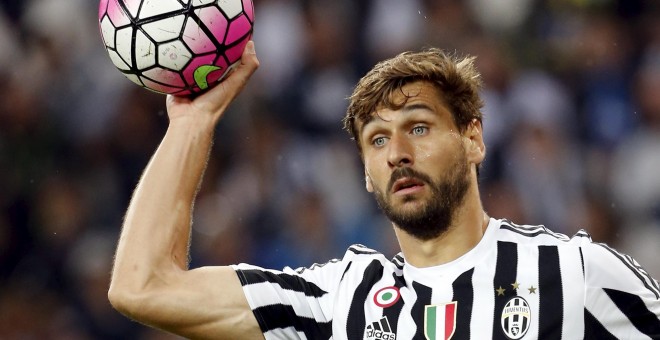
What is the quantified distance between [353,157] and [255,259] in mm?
896

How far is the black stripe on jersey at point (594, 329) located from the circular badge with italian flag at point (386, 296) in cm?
58

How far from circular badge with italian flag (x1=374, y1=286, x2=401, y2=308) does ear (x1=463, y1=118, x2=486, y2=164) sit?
0.47 metres

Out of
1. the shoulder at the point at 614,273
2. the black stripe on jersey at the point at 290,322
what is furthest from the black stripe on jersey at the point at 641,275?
the black stripe on jersey at the point at 290,322

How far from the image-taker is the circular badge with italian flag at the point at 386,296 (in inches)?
124

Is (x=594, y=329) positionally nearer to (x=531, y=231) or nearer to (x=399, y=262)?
(x=531, y=231)

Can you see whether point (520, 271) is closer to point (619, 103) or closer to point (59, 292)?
point (619, 103)

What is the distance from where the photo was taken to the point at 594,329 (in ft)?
9.33

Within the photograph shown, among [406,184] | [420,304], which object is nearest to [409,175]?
[406,184]

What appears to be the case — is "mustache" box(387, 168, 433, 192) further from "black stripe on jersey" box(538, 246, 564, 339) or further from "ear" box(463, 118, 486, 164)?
"black stripe on jersey" box(538, 246, 564, 339)

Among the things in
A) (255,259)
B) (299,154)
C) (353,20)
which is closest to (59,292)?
(255,259)

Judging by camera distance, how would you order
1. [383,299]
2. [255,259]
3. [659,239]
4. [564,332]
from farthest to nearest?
[255,259] < [659,239] < [383,299] < [564,332]

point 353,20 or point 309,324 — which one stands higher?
point 353,20

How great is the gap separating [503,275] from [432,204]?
293 millimetres

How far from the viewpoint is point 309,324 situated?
319cm
